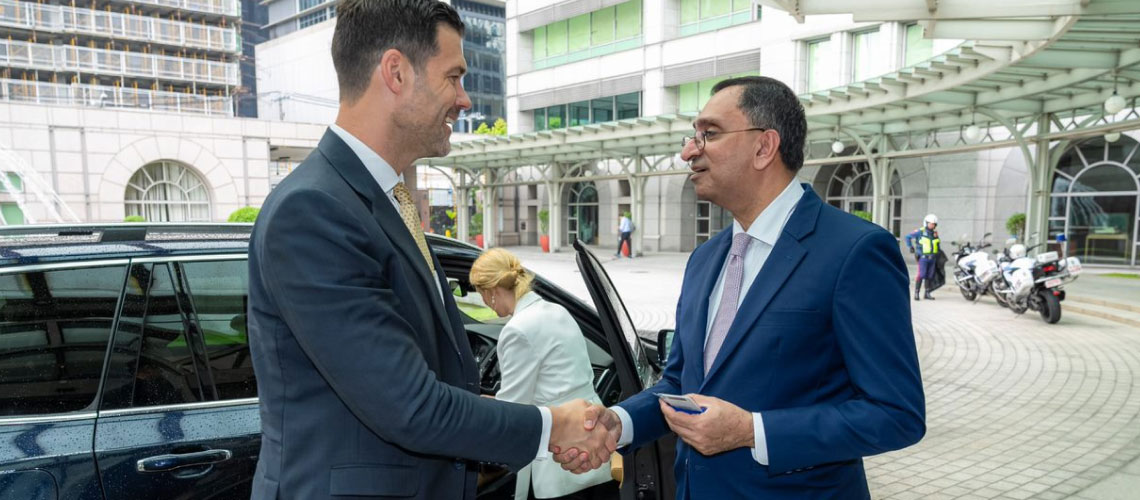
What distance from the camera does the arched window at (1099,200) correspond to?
680 inches

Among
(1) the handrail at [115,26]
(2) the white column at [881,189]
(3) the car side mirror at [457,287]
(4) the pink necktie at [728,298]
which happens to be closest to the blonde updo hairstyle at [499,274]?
(3) the car side mirror at [457,287]

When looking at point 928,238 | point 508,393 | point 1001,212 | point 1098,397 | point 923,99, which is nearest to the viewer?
point 508,393

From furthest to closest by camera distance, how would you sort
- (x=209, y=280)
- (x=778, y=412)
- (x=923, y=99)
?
(x=923, y=99) < (x=209, y=280) < (x=778, y=412)

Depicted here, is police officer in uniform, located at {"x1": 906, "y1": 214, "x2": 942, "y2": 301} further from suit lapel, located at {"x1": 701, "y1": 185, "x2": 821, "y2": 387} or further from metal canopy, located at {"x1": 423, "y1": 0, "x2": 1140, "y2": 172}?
suit lapel, located at {"x1": 701, "y1": 185, "x2": 821, "y2": 387}

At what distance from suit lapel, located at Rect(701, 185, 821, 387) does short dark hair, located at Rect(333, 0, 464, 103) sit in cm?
99

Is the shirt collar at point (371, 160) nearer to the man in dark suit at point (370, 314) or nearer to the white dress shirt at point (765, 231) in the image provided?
the man in dark suit at point (370, 314)

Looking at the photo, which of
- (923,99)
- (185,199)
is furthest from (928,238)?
(185,199)

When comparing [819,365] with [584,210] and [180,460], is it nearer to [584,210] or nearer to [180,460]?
[180,460]

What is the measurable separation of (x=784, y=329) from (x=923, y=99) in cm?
1449

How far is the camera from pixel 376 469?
4.42 feet

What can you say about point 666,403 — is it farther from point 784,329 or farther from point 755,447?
point 784,329

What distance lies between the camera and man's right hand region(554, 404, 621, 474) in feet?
5.72

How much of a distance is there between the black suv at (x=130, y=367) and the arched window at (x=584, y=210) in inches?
1126

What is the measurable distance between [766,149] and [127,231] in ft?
7.34
